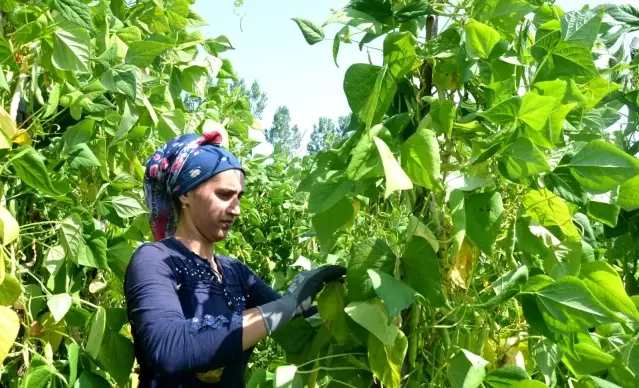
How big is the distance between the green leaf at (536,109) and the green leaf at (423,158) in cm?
11

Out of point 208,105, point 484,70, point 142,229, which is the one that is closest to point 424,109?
point 484,70

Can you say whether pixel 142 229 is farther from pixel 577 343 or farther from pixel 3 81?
pixel 577 343

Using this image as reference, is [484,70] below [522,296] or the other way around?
the other way around

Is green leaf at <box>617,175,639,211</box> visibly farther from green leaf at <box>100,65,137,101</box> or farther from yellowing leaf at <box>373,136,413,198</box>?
green leaf at <box>100,65,137,101</box>

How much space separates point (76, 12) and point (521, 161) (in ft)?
2.75

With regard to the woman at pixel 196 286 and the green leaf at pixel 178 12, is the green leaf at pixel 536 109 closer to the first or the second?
the woman at pixel 196 286

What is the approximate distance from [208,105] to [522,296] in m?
2.17

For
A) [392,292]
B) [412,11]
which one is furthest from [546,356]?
[412,11]

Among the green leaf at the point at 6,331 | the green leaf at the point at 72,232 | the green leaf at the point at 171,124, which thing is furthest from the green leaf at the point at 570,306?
the green leaf at the point at 171,124

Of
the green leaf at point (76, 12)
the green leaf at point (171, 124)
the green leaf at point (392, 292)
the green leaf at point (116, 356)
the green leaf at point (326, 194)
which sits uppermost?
the green leaf at point (76, 12)

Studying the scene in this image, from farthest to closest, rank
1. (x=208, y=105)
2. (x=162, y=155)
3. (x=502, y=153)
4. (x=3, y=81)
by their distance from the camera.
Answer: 1. (x=208, y=105)
2. (x=162, y=155)
3. (x=3, y=81)
4. (x=502, y=153)

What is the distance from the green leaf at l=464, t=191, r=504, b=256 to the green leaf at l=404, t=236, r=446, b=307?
0.22 ft

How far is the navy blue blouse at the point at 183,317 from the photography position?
3.78 ft

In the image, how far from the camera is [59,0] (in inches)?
53.5
